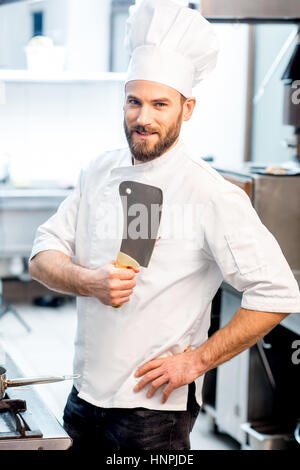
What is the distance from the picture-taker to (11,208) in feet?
15.7

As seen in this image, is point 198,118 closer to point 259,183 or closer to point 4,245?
point 4,245

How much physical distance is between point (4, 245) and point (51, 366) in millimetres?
1296

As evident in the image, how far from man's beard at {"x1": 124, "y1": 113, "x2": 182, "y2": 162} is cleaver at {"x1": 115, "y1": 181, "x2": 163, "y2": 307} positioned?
7 centimetres

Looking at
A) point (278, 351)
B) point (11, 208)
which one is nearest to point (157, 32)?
point (278, 351)

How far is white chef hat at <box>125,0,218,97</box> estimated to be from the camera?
158cm

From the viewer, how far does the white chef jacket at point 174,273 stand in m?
1.50

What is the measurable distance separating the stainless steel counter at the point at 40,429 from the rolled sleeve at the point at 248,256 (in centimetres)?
47

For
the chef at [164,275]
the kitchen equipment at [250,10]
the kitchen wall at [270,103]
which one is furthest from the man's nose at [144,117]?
the kitchen wall at [270,103]

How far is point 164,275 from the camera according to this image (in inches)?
62.2

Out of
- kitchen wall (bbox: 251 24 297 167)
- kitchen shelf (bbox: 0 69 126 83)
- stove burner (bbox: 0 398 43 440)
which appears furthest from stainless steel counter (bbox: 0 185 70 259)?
stove burner (bbox: 0 398 43 440)

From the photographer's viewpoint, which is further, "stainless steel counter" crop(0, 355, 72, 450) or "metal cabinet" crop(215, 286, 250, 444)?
"metal cabinet" crop(215, 286, 250, 444)

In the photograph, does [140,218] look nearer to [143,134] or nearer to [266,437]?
[143,134]

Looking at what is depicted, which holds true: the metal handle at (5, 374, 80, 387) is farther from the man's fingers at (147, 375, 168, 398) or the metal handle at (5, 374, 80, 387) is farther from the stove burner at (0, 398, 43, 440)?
the man's fingers at (147, 375, 168, 398)

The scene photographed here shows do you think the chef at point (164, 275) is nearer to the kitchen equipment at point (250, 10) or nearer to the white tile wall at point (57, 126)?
the kitchen equipment at point (250, 10)
